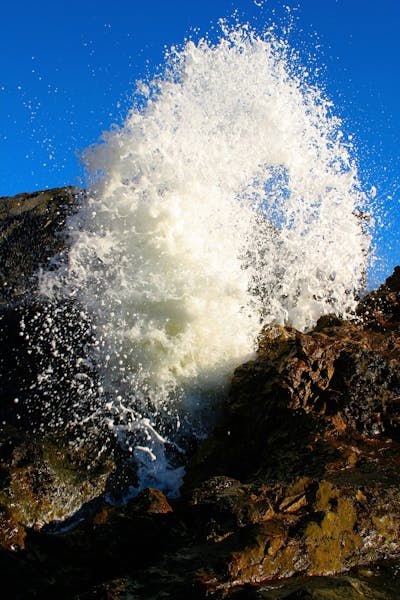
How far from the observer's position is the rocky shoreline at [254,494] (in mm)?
3488

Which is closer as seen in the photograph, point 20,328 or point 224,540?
point 224,540

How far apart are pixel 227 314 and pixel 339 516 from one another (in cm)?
453

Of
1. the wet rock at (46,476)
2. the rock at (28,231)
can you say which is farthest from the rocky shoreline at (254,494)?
the rock at (28,231)

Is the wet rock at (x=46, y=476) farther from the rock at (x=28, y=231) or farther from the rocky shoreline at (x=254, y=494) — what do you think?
the rock at (x=28, y=231)

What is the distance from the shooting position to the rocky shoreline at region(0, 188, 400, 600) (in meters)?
3.49

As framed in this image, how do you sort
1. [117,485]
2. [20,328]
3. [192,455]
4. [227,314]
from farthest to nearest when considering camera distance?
[20,328], [227,314], [192,455], [117,485]

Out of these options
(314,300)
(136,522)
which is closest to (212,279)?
(314,300)

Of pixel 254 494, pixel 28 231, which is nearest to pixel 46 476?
pixel 254 494

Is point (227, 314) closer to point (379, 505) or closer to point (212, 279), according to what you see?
point (212, 279)

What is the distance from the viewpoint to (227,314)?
821 centimetres

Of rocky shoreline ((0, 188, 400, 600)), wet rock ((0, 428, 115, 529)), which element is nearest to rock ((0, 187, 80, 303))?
rocky shoreline ((0, 188, 400, 600))

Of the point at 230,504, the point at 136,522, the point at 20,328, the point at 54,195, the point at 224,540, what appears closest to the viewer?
the point at 224,540

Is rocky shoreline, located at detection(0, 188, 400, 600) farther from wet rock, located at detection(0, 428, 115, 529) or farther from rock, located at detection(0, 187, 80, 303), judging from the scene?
rock, located at detection(0, 187, 80, 303)

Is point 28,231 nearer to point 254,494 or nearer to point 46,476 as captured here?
point 46,476
